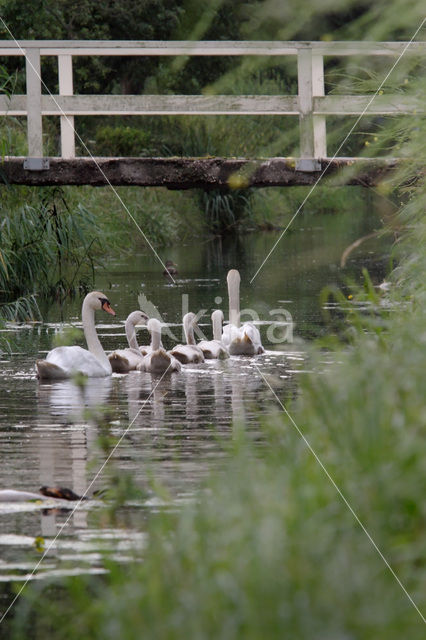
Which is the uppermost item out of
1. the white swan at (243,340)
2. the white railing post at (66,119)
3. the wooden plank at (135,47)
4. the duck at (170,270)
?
the wooden plank at (135,47)

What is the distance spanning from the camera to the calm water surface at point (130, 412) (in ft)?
16.7

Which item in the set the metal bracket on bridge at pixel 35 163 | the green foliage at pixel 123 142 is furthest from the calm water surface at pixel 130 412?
the green foliage at pixel 123 142

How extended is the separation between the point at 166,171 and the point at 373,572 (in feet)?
33.6

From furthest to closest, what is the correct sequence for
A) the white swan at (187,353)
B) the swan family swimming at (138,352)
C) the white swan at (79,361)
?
the white swan at (187,353), the swan family swimming at (138,352), the white swan at (79,361)

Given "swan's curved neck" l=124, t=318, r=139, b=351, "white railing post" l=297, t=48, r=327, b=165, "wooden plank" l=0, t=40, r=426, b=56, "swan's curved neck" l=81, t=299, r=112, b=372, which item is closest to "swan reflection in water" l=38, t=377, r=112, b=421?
"swan's curved neck" l=81, t=299, r=112, b=372

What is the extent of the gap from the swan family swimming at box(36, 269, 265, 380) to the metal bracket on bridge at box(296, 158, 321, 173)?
5.60 feet

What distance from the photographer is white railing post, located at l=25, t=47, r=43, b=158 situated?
13.2 meters

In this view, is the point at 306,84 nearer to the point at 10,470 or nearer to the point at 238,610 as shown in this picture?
the point at 10,470

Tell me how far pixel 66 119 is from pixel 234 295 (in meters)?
2.51

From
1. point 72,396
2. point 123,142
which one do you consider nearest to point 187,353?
point 72,396

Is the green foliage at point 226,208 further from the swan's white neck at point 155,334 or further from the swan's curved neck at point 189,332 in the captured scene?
the swan's white neck at point 155,334

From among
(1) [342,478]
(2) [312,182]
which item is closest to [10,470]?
(1) [342,478]

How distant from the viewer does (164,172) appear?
13164 mm

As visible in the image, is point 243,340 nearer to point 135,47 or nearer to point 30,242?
point 30,242
